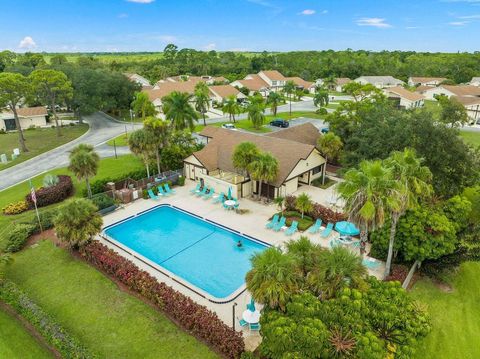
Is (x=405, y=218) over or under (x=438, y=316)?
over

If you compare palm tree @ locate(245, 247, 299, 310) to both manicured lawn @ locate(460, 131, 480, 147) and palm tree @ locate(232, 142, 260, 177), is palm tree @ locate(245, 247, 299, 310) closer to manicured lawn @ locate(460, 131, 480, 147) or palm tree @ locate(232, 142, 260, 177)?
palm tree @ locate(232, 142, 260, 177)

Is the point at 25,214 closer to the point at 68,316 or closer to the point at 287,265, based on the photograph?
the point at 68,316

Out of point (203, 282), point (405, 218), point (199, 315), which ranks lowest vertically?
point (203, 282)

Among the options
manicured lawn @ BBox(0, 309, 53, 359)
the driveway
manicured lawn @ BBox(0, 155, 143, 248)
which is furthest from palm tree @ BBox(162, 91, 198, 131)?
manicured lawn @ BBox(0, 309, 53, 359)

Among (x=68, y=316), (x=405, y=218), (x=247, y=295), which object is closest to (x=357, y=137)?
(x=405, y=218)

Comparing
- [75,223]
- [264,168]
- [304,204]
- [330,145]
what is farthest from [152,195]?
[330,145]

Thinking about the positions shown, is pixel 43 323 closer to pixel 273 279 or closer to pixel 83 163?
pixel 273 279
